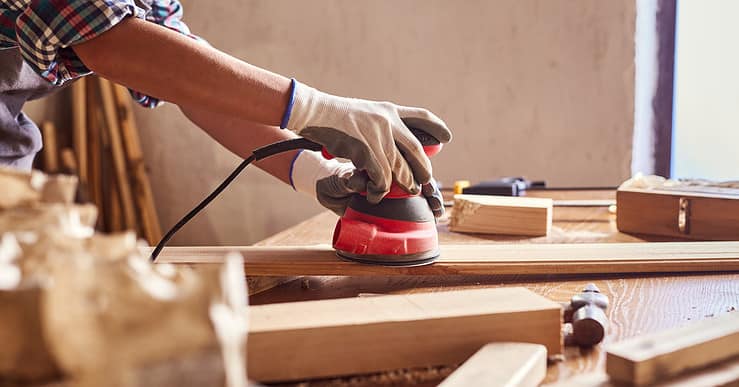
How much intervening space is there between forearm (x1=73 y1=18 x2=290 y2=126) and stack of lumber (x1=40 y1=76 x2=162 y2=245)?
2.82 m

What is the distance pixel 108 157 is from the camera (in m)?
4.16

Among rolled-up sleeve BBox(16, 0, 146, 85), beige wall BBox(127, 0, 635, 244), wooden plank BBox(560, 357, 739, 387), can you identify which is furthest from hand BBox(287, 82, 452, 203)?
beige wall BBox(127, 0, 635, 244)

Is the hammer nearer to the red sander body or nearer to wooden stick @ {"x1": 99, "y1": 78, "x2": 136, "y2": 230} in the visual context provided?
the red sander body

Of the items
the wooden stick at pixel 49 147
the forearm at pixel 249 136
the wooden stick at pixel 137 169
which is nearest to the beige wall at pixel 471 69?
the wooden stick at pixel 137 169

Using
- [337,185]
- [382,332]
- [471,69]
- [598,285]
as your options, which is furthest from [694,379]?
[471,69]

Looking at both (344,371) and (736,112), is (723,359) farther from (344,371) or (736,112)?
(736,112)

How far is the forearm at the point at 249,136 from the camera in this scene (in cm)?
181

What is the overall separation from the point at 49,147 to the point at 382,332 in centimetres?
352

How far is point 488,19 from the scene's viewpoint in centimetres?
350

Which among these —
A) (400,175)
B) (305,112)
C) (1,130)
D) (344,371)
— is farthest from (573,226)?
(1,130)

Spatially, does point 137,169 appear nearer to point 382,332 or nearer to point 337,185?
point 337,185

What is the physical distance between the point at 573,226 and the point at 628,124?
1630 millimetres

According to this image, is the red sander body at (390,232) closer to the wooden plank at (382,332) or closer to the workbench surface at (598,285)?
the workbench surface at (598,285)

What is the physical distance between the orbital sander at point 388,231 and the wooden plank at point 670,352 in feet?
1.91
